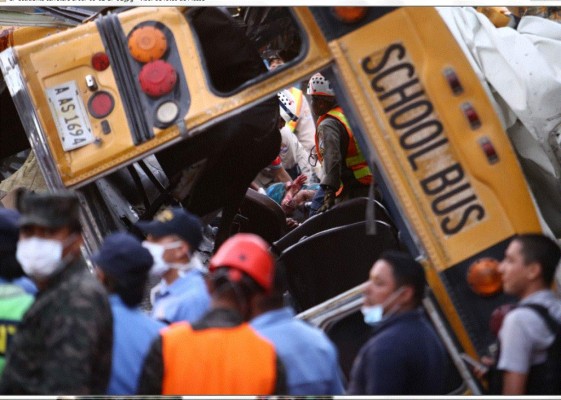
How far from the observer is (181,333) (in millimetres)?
3727

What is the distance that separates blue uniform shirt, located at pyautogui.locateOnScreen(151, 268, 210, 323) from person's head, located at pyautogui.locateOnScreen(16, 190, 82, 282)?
833 millimetres

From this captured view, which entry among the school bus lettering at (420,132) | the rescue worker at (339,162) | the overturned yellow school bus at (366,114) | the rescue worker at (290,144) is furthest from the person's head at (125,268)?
the rescue worker at (290,144)

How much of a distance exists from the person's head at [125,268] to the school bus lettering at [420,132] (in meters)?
1.67

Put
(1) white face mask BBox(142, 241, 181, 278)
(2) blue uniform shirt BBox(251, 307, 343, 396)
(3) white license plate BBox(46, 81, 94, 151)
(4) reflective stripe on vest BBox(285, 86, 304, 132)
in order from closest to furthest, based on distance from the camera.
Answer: (2) blue uniform shirt BBox(251, 307, 343, 396), (1) white face mask BBox(142, 241, 181, 278), (3) white license plate BBox(46, 81, 94, 151), (4) reflective stripe on vest BBox(285, 86, 304, 132)

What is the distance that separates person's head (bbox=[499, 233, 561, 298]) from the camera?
4.43m

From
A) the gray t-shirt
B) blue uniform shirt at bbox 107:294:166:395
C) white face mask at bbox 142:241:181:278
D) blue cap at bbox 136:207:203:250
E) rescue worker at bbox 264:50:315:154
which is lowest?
the gray t-shirt

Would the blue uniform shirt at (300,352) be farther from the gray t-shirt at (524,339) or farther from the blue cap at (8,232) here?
the blue cap at (8,232)

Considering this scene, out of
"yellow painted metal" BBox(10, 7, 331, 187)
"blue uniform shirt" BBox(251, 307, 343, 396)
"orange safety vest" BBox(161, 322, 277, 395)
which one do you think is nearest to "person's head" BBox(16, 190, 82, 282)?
"orange safety vest" BBox(161, 322, 277, 395)

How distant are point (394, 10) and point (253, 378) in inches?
88.6

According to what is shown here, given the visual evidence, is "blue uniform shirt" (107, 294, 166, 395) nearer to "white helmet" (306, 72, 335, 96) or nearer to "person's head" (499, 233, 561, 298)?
"person's head" (499, 233, 561, 298)

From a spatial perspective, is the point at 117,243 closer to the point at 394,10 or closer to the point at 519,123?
the point at 394,10

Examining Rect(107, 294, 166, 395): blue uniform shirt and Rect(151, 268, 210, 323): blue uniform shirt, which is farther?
Rect(151, 268, 210, 323): blue uniform shirt

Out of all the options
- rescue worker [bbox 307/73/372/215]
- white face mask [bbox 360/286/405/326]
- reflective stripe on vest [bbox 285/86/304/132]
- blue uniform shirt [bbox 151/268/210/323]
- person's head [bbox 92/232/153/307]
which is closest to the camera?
person's head [bbox 92/232/153/307]

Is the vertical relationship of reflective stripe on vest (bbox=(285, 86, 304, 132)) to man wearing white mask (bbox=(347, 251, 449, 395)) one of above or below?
A: above
